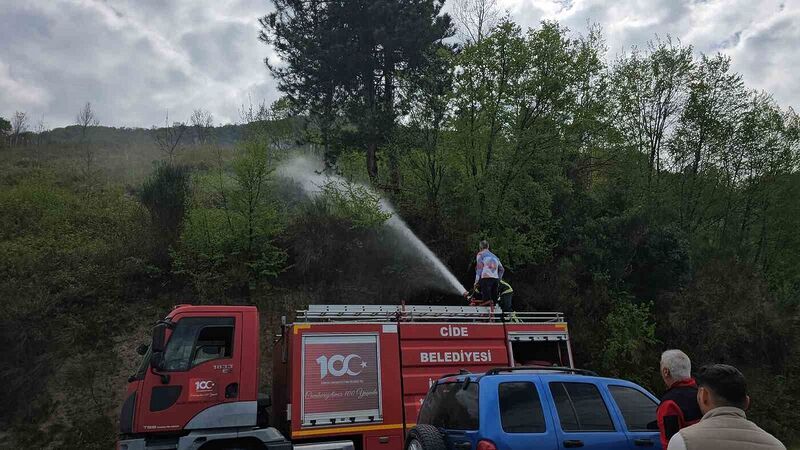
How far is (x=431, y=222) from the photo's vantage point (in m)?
18.0

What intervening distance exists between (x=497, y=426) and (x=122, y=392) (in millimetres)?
10572

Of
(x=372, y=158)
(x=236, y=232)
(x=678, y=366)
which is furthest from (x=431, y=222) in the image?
(x=678, y=366)

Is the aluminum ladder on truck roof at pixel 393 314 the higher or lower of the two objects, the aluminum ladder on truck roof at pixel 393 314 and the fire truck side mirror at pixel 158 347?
the higher

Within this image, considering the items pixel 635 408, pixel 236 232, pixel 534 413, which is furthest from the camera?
pixel 236 232

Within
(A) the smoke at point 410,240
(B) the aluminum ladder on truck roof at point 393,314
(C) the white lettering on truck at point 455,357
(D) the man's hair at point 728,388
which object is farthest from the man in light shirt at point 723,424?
(A) the smoke at point 410,240

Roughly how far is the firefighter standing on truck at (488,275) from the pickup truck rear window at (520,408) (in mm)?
5384

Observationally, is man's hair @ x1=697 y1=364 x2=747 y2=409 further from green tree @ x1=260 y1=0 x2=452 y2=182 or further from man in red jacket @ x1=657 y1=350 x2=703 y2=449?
green tree @ x1=260 y1=0 x2=452 y2=182

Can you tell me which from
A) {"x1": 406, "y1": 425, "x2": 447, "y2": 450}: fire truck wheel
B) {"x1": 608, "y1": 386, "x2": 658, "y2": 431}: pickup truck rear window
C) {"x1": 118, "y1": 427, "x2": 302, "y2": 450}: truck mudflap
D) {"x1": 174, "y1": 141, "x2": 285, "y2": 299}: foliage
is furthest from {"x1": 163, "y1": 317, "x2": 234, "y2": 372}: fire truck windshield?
{"x1": 174, "y1": 141, "x2": 285, "y2": 299}: foliage

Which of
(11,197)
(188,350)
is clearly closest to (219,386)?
(188,350)

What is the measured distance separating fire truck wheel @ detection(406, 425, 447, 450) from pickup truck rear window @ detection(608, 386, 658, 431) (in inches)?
85.4

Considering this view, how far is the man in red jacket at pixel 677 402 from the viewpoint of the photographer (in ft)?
14.1

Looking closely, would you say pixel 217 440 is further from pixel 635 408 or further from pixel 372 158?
pixel 372 158

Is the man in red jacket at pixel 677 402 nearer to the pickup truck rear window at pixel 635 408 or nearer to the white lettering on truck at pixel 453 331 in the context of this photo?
the pickup truck rear window at pixel 635 408

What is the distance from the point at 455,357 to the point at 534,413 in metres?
3.23
